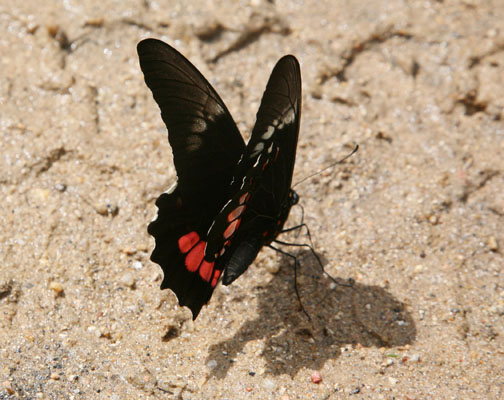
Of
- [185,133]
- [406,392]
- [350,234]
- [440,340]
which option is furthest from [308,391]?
[185,133]

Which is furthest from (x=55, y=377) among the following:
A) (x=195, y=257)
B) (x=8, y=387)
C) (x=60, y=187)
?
(x=60, y=187)

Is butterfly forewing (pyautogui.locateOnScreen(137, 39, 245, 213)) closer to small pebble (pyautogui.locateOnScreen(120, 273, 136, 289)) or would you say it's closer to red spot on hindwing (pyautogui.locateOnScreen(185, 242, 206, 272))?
red spot on hindwing (pyautogui.locateOnScreen(185, 242, 206, 272))

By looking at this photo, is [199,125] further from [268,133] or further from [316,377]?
Result: [316,377]

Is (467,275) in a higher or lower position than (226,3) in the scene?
lower

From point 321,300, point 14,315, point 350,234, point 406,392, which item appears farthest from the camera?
point 350,234

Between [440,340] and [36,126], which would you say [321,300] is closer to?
[440,340]

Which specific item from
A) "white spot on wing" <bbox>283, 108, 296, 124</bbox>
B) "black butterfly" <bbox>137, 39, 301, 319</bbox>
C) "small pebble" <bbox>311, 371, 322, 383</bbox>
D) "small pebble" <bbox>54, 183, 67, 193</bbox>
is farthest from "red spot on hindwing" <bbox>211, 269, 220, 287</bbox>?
"small pebble" <bbox>54, 183, 67, 193</bbox>
